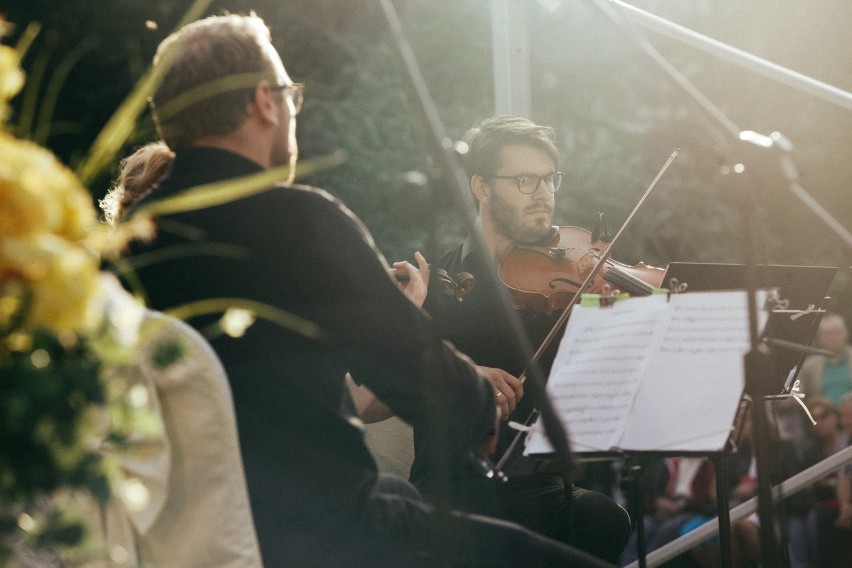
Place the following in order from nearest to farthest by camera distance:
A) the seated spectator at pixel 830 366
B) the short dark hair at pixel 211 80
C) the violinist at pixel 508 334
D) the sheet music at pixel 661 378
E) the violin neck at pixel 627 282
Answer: the short dark hair at pixel 211 80 < the sheet music at pixel 661 378 < the violinist at pixel 508 334 < the violin neck at pixel 627 282 < the seated spectator at pixel 830 366

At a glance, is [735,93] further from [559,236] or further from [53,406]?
[53,406]

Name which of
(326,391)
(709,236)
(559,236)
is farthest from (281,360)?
(709,236)

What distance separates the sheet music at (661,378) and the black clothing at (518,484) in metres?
0.52

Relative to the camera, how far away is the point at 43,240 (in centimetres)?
110

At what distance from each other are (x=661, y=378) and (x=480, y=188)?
5.47 feet

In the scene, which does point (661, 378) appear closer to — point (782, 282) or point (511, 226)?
point (782, 282)

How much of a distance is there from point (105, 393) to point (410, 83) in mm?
912

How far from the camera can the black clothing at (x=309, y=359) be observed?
196 cm

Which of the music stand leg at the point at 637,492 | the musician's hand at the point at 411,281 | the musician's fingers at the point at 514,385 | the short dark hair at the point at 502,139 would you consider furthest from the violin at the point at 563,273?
the music stand leg at the point at 637,492

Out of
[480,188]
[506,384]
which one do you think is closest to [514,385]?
[506,384]

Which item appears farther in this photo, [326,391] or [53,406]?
[326,391]

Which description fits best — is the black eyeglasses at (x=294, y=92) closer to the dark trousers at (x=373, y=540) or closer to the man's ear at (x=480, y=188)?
the dark trousers at (x=373, y=540)

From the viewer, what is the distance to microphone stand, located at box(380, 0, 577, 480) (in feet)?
5.83

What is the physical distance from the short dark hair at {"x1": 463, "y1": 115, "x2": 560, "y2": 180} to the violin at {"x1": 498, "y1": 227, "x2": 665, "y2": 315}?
293mm
